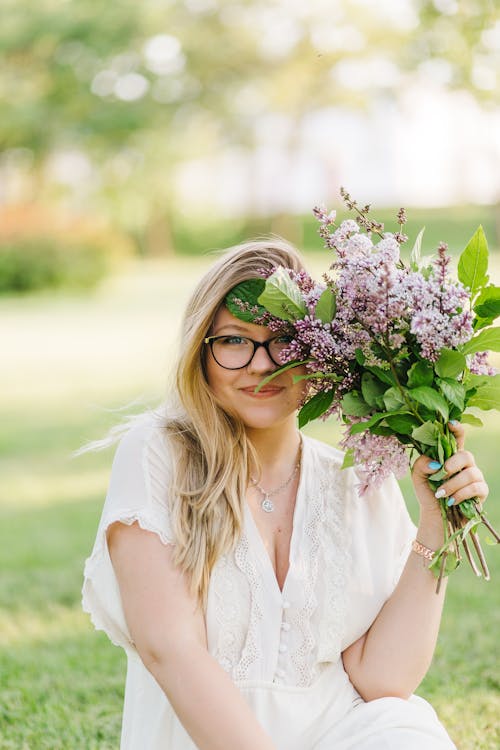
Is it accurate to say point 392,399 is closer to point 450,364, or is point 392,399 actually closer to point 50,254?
point 450,364

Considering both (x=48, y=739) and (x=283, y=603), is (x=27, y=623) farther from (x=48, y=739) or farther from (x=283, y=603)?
(x=283, y=603)

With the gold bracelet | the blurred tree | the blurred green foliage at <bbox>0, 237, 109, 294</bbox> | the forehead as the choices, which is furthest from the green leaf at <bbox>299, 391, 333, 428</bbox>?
the blurred tree

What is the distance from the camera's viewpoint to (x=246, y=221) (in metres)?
38.7

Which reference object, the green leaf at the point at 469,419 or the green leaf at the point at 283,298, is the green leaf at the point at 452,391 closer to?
the green leaf at the point at 469,419

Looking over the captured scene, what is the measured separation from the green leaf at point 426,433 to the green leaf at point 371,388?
0.37 feet

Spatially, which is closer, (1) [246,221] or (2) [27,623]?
(2) [27,623]

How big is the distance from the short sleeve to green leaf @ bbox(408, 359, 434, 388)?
666mm

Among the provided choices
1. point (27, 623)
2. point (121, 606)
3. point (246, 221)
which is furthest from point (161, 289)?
point (121, 606)

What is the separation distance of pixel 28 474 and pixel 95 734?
14.6 feet

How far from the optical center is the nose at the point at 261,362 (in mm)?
2461

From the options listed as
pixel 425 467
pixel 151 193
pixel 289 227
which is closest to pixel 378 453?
pixel 425 467

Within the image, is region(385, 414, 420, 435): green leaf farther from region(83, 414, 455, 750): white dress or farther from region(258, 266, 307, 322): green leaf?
region(83, 414, 455, 750): white dress

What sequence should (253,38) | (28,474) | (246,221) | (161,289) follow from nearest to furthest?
(28,474), (161,289), (253,38), (246,221)

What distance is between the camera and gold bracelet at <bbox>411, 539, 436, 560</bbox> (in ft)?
8.20
